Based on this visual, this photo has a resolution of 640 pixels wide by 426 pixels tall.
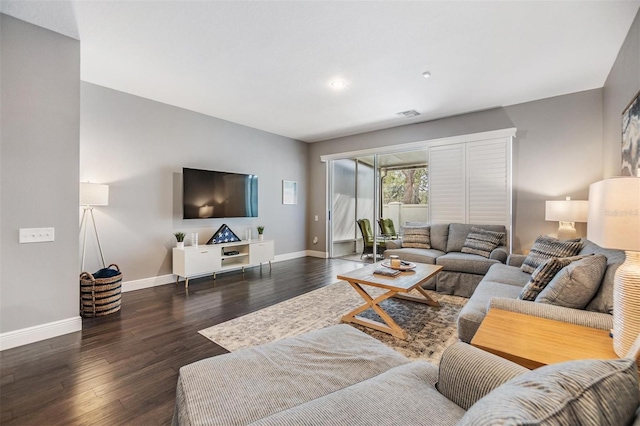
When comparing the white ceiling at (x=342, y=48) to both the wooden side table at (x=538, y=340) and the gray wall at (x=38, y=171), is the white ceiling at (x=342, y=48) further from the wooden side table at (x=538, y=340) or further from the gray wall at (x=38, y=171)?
the wooden side table at (x=538, y=340)

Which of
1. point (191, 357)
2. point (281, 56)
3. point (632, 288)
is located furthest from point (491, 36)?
point (191, 357)

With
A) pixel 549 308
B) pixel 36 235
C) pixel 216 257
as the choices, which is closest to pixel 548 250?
pixel 549 308

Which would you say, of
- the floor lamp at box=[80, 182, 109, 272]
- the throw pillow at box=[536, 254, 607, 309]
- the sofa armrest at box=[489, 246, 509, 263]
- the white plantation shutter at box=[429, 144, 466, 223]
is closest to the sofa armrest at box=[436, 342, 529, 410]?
the throw pillow at box=[536, 254, 607, 309]

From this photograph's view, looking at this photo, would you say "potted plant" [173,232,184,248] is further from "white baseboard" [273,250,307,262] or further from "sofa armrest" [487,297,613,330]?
"sofa armrest" [487,297,613,330]

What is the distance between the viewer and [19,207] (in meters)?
2.39

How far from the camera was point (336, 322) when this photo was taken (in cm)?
284

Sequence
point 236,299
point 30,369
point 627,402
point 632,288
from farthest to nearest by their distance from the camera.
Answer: point 236,299
point 30,369
point 632,288
point 627,402

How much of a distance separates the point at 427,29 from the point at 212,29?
75.3 inches

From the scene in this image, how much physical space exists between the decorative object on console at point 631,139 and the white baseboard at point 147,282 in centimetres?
542

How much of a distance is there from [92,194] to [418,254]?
4253 mm

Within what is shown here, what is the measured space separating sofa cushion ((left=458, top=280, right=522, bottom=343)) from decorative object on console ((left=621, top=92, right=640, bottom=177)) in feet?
4.36

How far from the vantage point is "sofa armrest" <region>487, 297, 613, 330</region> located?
4.92 feet

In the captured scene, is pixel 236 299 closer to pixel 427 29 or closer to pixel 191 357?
pixel 191 357

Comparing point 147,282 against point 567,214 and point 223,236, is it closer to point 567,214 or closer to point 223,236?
point 223,236
